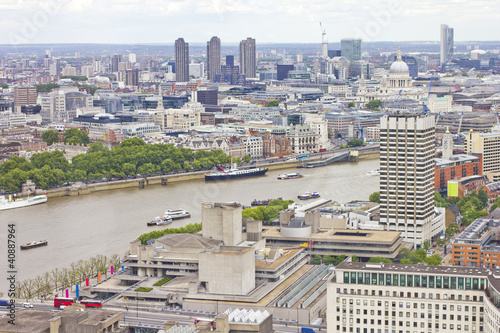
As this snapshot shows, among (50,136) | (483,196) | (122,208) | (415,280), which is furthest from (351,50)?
(415,280)

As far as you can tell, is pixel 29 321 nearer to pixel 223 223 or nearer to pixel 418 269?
pixel 223 223

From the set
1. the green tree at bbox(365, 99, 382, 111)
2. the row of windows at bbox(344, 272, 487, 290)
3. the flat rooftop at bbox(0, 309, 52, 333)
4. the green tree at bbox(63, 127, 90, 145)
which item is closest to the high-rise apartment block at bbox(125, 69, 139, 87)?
the green tree at bbox(365, 99, 382, 111)

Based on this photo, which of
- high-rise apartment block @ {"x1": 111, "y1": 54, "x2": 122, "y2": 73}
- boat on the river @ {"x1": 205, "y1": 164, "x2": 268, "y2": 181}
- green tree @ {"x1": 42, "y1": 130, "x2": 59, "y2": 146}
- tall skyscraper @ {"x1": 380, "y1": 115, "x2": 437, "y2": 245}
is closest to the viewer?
tall skyscraper @ {"x1": 380, "y1": 115, "x2": 437, "y2": 245}

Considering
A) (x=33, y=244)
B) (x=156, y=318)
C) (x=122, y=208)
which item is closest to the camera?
(x=156, y=318)

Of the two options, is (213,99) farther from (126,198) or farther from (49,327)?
(49,327)

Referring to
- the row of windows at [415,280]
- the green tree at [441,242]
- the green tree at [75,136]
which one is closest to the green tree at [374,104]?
the green tree at [75,136]

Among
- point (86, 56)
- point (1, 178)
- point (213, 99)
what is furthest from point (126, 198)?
point (86, 56)

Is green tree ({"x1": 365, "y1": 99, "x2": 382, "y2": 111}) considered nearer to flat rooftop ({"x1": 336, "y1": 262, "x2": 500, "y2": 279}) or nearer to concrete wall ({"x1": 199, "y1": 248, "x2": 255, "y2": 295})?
concrete wall ({"x1": 199, "y1": 248, "x2": 255, "y2": 295})
